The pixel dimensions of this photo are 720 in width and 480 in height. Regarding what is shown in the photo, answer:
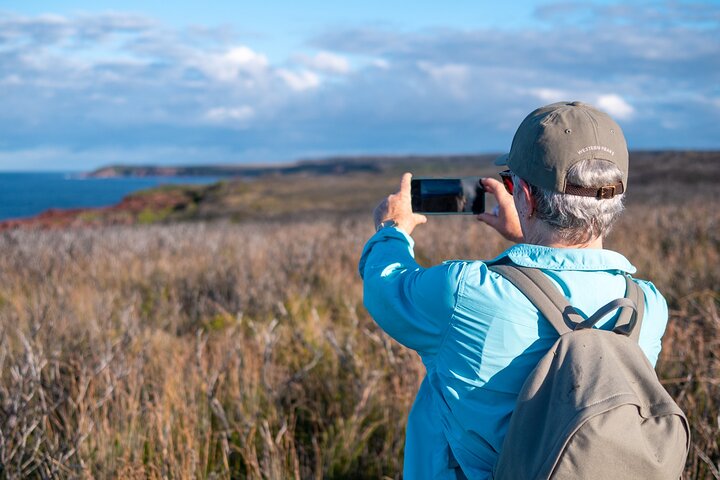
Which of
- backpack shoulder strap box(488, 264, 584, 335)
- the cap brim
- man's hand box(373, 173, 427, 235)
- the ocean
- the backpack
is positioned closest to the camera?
the backpack

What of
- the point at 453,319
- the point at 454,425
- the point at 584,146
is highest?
the point at 584,146

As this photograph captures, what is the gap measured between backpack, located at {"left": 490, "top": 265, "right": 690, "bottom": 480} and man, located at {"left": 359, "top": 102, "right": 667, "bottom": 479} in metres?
0.09

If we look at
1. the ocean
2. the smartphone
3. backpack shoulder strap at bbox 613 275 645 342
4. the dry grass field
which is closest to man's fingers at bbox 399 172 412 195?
the smartphone

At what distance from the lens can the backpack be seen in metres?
1.33

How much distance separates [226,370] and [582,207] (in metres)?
2.83

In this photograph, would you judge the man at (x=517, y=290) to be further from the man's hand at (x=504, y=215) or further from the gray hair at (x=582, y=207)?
the man's hand at (x=504, y=215)

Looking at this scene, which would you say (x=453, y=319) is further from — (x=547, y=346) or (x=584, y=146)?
(x=584, y=146)

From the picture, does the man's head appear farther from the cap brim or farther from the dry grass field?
the dry grass field

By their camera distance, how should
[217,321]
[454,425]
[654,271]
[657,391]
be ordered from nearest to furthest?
[657,391] < [454,425] < [217,321] < [654,271]

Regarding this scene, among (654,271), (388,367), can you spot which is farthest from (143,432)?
(654,271)

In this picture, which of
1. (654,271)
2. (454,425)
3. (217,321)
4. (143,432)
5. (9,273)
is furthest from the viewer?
(9,273)

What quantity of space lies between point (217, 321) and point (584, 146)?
4.19 meters

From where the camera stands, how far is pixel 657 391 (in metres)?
1.39

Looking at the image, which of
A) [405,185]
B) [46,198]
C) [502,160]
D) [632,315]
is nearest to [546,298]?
[632,315]
